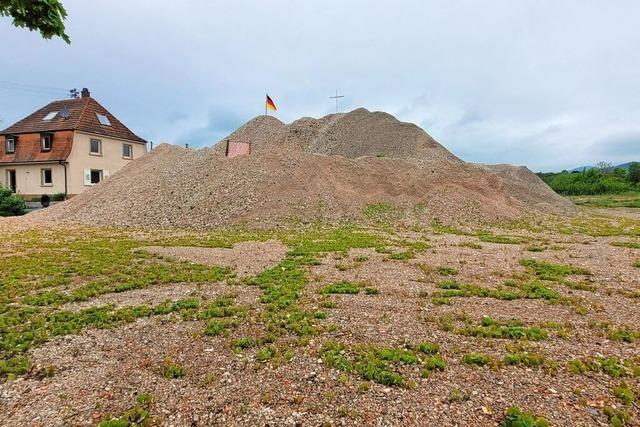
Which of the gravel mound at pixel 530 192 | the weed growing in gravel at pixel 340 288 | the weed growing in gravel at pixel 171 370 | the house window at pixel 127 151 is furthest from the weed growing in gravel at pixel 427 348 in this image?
the house window at pixel 127 151

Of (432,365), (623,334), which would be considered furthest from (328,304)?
(623,334)

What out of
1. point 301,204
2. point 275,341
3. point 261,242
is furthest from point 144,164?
point 275,341

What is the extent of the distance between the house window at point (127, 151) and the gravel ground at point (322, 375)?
35.6 meters

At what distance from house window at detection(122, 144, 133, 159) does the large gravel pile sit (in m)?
10.6

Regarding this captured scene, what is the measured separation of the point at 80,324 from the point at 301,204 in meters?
14.1

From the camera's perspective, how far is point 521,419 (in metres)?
3.50

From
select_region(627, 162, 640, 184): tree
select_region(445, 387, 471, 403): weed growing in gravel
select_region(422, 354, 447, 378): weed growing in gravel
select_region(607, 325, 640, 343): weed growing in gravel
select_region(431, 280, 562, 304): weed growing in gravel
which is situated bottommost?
select_region(445, 387, 471, 403): weed growing in gravel

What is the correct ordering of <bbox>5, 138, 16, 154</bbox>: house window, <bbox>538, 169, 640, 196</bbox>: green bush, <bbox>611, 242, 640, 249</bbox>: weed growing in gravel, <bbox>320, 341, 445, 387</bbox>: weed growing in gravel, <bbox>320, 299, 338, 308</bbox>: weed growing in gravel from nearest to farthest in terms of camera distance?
<bbox>320, 341, 445, 387</bbox>: weed growing in gravel < <bbox>320, 299, 338, 308</bbox>: weed growing in gravel < <bbox>611, 242, 640, 249</bbox>: weed growing in gravel < <bbox>5, 138, 16, 154</bbox>: house window < <bbox>538, 169, 640, 196</bbox>: green bush

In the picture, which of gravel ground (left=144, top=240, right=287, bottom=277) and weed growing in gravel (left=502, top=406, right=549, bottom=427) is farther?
gravel ground (left=144, top=240, right=287, bottom=277)

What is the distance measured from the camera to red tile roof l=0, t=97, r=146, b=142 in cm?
3397

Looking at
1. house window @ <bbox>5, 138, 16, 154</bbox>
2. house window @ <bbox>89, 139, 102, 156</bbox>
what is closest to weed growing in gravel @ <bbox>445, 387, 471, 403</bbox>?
house window @ <bbox>89, 139, 102, 156</bbox>

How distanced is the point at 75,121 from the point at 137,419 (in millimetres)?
38350

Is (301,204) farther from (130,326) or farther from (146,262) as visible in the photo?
(130,326)

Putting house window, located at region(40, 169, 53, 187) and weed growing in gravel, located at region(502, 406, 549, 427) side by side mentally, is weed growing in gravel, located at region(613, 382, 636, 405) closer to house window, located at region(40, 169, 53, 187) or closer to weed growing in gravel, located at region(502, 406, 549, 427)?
weed growing in gravel, located at region(502, 406, 549, 427)
